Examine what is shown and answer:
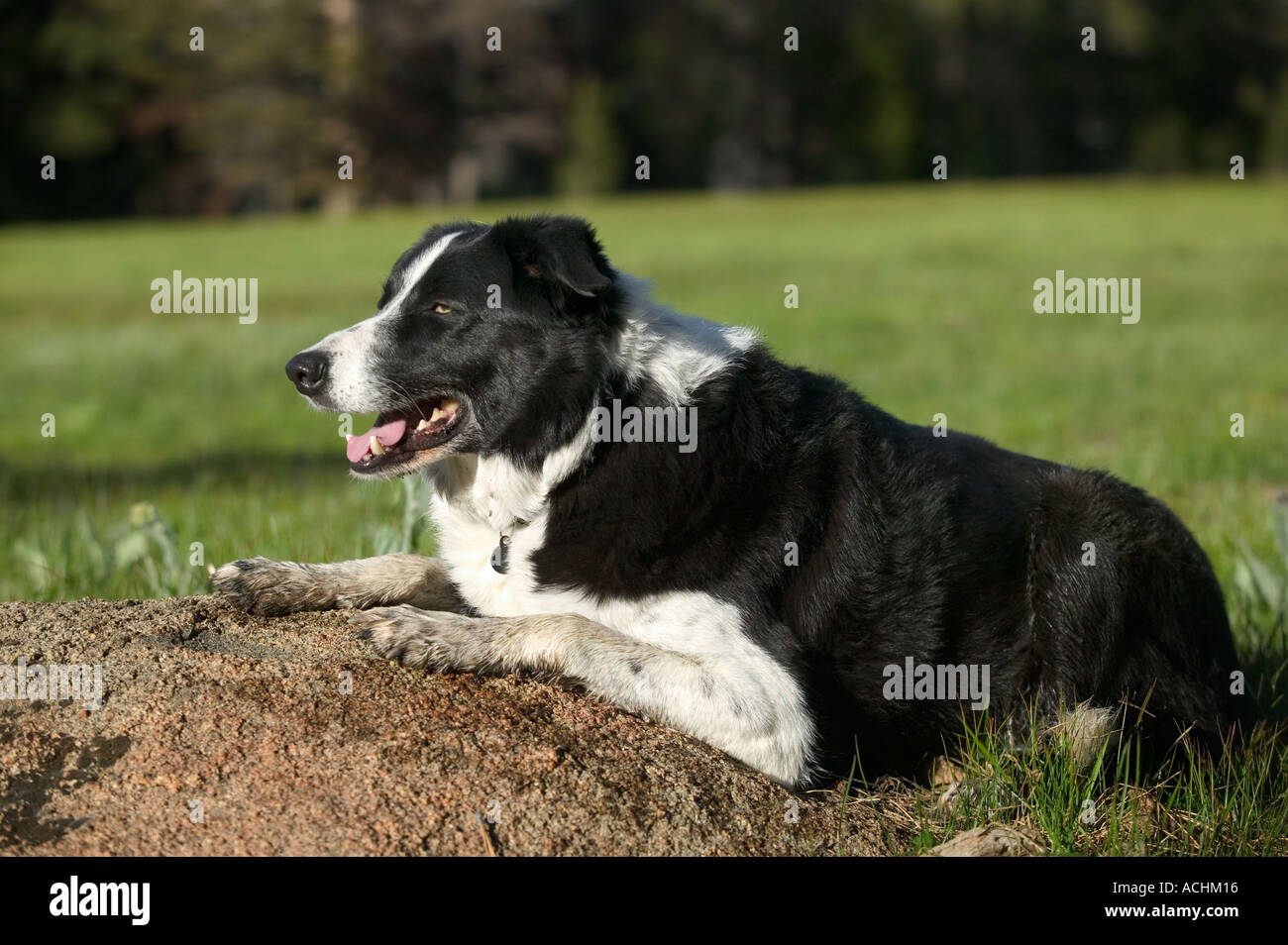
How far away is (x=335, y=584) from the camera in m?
4.84

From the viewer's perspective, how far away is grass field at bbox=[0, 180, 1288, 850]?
798 centimetres

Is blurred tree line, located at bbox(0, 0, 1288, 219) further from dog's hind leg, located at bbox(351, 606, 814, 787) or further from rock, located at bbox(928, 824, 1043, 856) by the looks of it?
rock, located at bbox(928, 824, 1043, 856)

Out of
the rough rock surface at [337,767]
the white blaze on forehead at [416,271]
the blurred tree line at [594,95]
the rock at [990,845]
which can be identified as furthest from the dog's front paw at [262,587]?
the blurred tree line at [594,95]

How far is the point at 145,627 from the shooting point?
4398mm

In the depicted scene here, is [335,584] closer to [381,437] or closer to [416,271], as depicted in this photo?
[381,437]

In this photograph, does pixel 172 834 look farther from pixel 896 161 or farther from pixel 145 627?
pixel 896 161

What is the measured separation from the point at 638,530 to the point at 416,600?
1032 mm

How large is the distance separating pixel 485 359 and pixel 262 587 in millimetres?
1142

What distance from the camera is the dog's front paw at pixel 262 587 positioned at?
15.4 feet

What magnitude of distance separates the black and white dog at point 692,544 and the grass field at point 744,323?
1.00 metres

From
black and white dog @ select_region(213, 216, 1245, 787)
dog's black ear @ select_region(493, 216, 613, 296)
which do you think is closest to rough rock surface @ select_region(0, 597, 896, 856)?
black and white dog @ select_region(213, 216, 1245, 787)

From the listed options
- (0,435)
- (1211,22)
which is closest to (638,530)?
(0,435)

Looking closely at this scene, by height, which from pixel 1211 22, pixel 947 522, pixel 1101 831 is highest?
pixel 1211 22

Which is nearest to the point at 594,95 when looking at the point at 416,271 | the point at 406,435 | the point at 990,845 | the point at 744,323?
the point at 744,323
